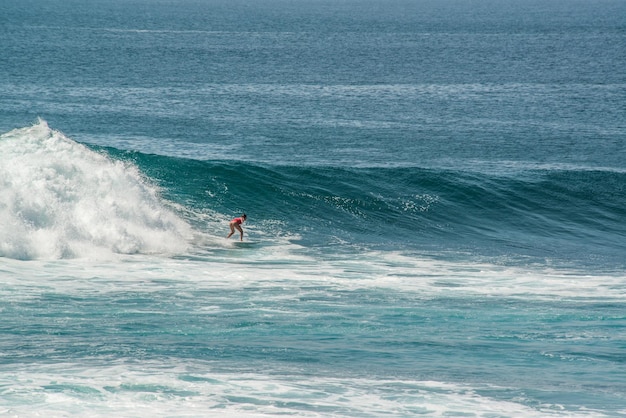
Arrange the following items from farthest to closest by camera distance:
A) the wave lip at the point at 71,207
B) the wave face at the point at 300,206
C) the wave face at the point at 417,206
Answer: the wave face at the point at 417,206 → the wave face at the point at 300,206 → the wave lip at the point at 71,207

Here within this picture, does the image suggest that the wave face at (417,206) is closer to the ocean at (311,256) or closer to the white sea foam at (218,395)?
the ocean at (311,256)

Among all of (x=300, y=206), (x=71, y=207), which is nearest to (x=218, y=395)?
(x=71, y=207)

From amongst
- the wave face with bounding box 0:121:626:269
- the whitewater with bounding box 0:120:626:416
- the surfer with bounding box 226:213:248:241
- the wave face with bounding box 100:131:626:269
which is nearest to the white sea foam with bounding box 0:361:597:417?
the whitewater with bounding box 0:120:626:416

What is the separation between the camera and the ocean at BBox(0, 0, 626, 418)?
15.5 meters

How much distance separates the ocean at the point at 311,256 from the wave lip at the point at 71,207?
68 mm

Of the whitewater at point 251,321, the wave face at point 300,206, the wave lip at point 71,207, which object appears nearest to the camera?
the whitewater at point 251,321

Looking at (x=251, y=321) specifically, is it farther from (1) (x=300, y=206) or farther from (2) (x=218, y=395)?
(1) (x=300, y=206)

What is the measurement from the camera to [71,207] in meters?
27.3

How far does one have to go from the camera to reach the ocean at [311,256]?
611 inches

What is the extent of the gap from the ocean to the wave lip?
7cm

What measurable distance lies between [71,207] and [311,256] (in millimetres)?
7053

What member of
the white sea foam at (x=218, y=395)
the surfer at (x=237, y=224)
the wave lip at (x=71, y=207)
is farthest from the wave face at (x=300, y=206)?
the white sea foam at (x=218, y=395)

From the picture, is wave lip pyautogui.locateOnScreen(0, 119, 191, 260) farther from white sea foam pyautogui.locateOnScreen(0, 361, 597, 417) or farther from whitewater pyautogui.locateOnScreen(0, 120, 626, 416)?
white sea foam pyautogui.locateOnScreen(0, 361, 597, 417)

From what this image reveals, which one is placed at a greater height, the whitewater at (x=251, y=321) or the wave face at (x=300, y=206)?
the wave face at (x=300, y=206)
